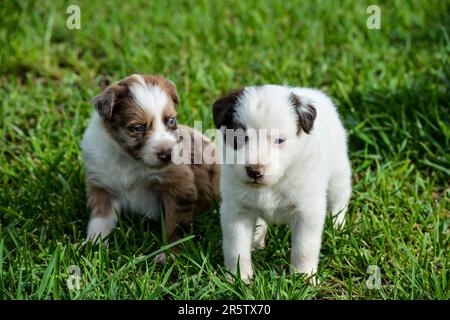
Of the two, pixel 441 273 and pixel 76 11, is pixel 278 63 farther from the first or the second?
pixel 441 273

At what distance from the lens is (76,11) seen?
8914 millimetres

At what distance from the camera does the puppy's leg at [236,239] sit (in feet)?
16.2

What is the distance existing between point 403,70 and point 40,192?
4130mm

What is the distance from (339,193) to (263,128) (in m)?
1.30

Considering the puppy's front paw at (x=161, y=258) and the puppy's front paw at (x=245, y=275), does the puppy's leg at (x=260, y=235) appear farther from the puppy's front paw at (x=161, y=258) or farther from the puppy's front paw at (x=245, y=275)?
the puppy's front paw at (x=161, y=258)

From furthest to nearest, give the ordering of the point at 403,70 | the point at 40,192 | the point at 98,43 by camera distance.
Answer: the point at 98,43
the point at 403,70
the point at 40,192

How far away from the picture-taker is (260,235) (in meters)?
5.52

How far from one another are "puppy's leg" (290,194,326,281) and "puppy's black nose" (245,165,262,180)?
1.59ft

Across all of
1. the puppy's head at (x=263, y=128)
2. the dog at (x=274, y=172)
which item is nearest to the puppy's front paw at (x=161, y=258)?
the dog at (x=274, y=172)

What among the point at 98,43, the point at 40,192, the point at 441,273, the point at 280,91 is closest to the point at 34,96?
the point at 98,43

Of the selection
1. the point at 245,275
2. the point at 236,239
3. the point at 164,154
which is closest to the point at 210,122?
the point at 164,154

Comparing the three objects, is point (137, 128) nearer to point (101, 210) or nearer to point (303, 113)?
point (101, 210)

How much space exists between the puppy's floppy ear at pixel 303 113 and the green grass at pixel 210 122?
1.01 m
